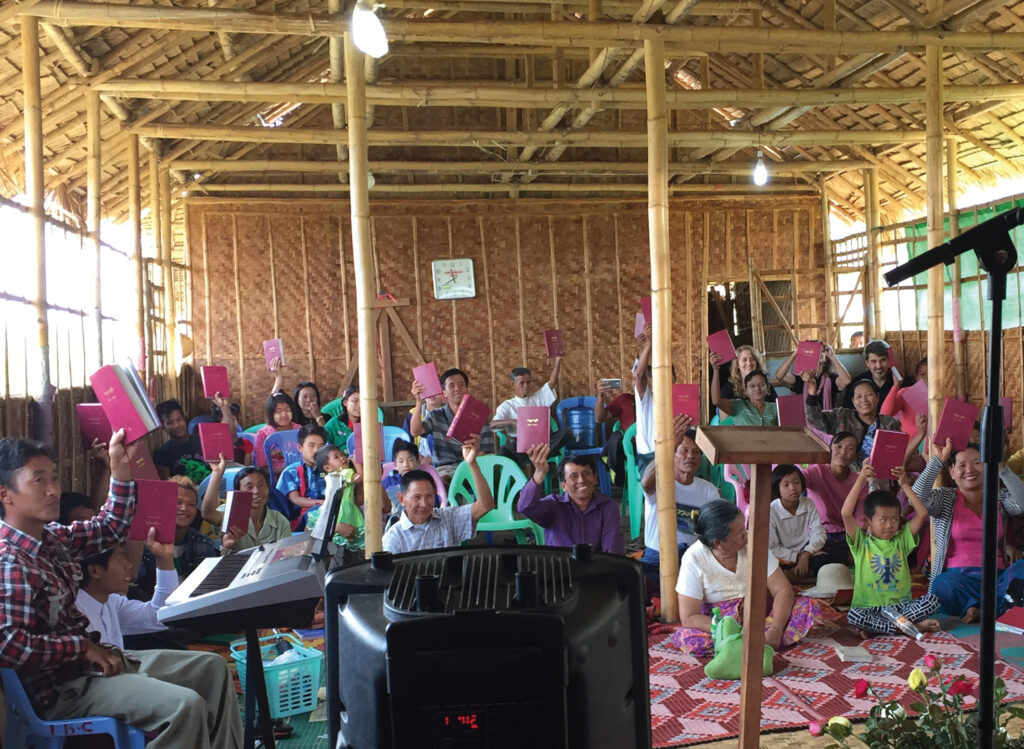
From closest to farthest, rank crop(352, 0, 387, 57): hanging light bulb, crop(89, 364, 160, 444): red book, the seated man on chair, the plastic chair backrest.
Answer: crop(89, 364, 160, 444): red book, crop(352, 0, 387, 57): hanging light bulb, the seated man on chair, the plastic chair backrest

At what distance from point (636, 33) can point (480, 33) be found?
3.13 feet

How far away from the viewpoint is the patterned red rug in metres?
3.83

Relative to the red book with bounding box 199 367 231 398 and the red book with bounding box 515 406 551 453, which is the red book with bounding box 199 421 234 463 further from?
the red book with bounding box 199 367 231 398

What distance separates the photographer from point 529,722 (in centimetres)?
100

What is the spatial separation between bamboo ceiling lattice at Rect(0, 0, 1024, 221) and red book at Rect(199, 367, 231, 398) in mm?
2176

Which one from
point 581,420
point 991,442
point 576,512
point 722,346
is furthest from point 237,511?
point 581,420

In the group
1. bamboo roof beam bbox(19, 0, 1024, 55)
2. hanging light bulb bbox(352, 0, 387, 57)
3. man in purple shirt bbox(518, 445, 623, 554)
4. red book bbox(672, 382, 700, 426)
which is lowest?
man in purple shirt bbox(518, 445, 623, 554)

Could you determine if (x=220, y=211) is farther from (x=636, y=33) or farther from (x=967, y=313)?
(x=967, y=313)

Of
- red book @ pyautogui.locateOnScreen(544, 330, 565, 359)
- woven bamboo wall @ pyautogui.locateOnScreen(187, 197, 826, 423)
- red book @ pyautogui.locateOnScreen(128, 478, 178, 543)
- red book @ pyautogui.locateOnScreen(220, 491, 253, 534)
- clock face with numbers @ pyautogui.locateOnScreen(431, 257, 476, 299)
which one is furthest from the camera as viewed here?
clock face with numbers @ pyautogui.locateOnScreen(431, 257, 476, 299)

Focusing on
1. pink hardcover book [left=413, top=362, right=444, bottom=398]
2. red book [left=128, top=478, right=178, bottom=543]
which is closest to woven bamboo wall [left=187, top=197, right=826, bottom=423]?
pink hardcover book [left=413, top=362, right=444, bottom=398]

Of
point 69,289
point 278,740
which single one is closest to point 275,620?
point 278,740

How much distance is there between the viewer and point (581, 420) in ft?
32.8

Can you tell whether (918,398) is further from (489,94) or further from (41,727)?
(41,727)

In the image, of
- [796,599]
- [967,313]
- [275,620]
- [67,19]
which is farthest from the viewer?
[967,313]
